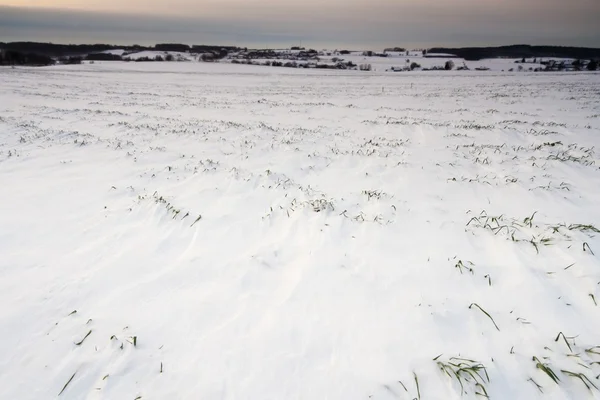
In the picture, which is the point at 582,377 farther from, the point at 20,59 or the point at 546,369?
the point at 20,59

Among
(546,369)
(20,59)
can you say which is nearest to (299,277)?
(546,369)

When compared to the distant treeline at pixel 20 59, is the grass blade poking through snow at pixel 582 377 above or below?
below

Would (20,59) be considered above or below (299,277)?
above

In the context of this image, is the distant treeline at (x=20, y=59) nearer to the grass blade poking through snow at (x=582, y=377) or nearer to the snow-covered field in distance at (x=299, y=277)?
the snow-covered field in distance at (x=299, y=277)

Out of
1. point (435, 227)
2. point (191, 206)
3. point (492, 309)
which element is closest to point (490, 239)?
point (435, 227)

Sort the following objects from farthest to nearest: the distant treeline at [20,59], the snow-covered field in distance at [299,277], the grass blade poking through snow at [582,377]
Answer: the distant treeline at [20,59], the snow-covered field in distance at [299,277], the grass blade poking through snow at [582,377]

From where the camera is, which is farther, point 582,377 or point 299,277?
point 299,277

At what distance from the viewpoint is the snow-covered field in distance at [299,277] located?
2684 millimetres

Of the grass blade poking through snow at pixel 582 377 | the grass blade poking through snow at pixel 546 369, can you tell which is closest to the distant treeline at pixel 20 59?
the grass blade poking through snow at pixel 546 369

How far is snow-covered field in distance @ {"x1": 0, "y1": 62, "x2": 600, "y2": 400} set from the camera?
268cm

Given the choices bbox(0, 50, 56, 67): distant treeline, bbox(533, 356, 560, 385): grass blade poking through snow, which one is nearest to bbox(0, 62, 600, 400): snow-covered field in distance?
bbox(533, 356, 560, 385): grass blade poking through snow

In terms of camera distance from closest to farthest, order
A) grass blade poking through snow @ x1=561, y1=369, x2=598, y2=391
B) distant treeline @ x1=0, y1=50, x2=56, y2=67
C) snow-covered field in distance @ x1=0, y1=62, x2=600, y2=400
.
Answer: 1. grass blade poking through snow @ x1=561, y1=369, x2=598, y2=391
2. snow-covered field in distance @ x1=0, y1=62, x2=600, y2=400
3. distant treeline @ x1=0, y1=50, x2=56, y2=67

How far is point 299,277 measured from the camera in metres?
3.83

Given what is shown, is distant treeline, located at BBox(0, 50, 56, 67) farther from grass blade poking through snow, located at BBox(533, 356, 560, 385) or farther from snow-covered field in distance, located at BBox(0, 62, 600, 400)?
grass blade poking through snow, located at BBox(533, 356, 560, 385)
